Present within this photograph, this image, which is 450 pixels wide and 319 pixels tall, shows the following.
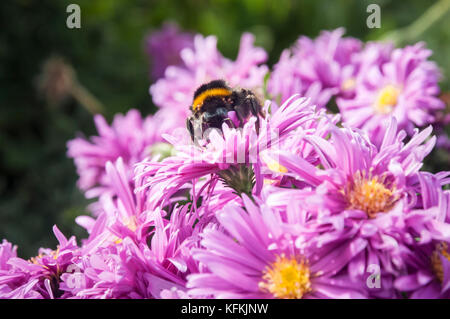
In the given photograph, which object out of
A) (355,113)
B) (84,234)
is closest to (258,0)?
(355,113)

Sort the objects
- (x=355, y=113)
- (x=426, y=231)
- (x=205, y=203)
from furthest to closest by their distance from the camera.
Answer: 1. (x=355, y=113)
2. (x=205, y=203)
3. (x=426, y=231)

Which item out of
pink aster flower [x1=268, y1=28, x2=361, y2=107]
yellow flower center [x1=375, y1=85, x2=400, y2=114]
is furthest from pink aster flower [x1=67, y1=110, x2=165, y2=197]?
yellow flower center [x1=375, y1=85, x2=400, y2=114]

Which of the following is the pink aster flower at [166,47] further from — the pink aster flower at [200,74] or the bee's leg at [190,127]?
the bee's leg at [190,127]

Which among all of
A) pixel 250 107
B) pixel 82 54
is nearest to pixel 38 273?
pixel 250 107

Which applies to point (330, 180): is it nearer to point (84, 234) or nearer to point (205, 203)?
point (205, 203)

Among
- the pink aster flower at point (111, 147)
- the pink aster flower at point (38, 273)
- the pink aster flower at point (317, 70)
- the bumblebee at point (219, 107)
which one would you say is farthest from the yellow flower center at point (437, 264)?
the pink aster flower at point (111, 147)

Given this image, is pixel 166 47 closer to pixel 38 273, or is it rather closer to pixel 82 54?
pixel 82 54

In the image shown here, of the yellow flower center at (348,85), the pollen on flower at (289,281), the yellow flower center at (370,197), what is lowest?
the pollen on flower at (289,281)
